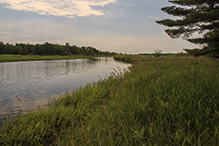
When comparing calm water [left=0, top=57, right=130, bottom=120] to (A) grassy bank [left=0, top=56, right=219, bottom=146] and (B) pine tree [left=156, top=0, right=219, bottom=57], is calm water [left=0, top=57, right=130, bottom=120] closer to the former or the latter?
(A) grassy bank [left=0, top=56, right=219, bottom=146]

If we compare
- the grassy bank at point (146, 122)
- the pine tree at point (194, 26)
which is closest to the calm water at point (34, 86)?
the grassy bank at point (146, 122)

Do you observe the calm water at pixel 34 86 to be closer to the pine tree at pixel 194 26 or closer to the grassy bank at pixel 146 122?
the grassy bank at pixel 146 122

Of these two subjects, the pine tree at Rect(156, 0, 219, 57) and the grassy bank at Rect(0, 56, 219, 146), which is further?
the pine tree at Rect(156, 0, 219, 57)

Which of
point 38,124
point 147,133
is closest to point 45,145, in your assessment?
point 38,124

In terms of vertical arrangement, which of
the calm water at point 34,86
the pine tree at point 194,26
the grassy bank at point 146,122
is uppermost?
the pine tree at point 194,26

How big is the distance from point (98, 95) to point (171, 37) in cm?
1219

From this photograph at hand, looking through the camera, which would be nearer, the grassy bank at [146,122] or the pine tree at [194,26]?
the grassy bank at [146,122]

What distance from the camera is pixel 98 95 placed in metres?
6.88

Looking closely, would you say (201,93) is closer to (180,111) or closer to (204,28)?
(180,111)

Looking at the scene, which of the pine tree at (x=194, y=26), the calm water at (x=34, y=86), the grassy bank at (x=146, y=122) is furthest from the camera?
the pine tree at (x=194, y=26)

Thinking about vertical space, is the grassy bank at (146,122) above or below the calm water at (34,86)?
above

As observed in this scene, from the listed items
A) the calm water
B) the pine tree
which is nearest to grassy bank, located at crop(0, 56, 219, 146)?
the calm water

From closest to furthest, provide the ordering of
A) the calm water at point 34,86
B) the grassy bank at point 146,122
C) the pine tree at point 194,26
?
1. the grassy bank at point 146,122
2. the calm water at point 34,86
3. the pine tree at point 194,26

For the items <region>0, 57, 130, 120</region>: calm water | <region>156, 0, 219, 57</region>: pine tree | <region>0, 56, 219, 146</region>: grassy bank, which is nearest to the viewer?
<region>0, 56, 219, 146</region>: grassy bank
